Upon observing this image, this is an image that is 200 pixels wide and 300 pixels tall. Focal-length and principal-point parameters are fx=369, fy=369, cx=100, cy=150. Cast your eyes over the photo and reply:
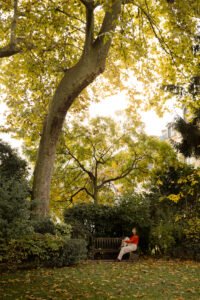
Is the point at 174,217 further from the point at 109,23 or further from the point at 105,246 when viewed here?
the point at 109,23

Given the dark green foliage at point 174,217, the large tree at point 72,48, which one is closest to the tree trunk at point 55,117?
the large tree at point 72,48

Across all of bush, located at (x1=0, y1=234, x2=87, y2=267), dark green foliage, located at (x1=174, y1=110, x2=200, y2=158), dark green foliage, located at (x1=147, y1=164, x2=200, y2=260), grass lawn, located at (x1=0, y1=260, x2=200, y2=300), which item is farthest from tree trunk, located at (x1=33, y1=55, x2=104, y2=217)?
dark green foliage, located at (x1=174, y1=110, x2=200, y2=158)

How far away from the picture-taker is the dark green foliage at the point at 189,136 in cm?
2169

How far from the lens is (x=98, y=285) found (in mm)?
8961

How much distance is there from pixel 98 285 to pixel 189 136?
47.5 feet

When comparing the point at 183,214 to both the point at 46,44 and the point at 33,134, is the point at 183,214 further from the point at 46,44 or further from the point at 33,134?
the point at 46,44

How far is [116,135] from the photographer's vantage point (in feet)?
86.5

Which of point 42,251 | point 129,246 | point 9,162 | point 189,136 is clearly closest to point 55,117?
point 9,162

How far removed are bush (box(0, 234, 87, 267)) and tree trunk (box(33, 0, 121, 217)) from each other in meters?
1.53

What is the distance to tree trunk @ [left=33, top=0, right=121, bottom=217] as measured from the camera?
13.2 meters

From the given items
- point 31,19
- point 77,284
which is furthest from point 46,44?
point 77,284

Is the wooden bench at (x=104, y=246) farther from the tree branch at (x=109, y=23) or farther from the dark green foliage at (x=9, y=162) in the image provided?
the tree branch at (x=109, y=23)

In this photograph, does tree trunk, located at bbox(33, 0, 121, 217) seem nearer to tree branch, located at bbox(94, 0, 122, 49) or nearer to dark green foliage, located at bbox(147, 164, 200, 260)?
tree branch, located at bbox(94, 0, 122, 49)

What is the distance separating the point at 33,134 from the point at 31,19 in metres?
6.85
